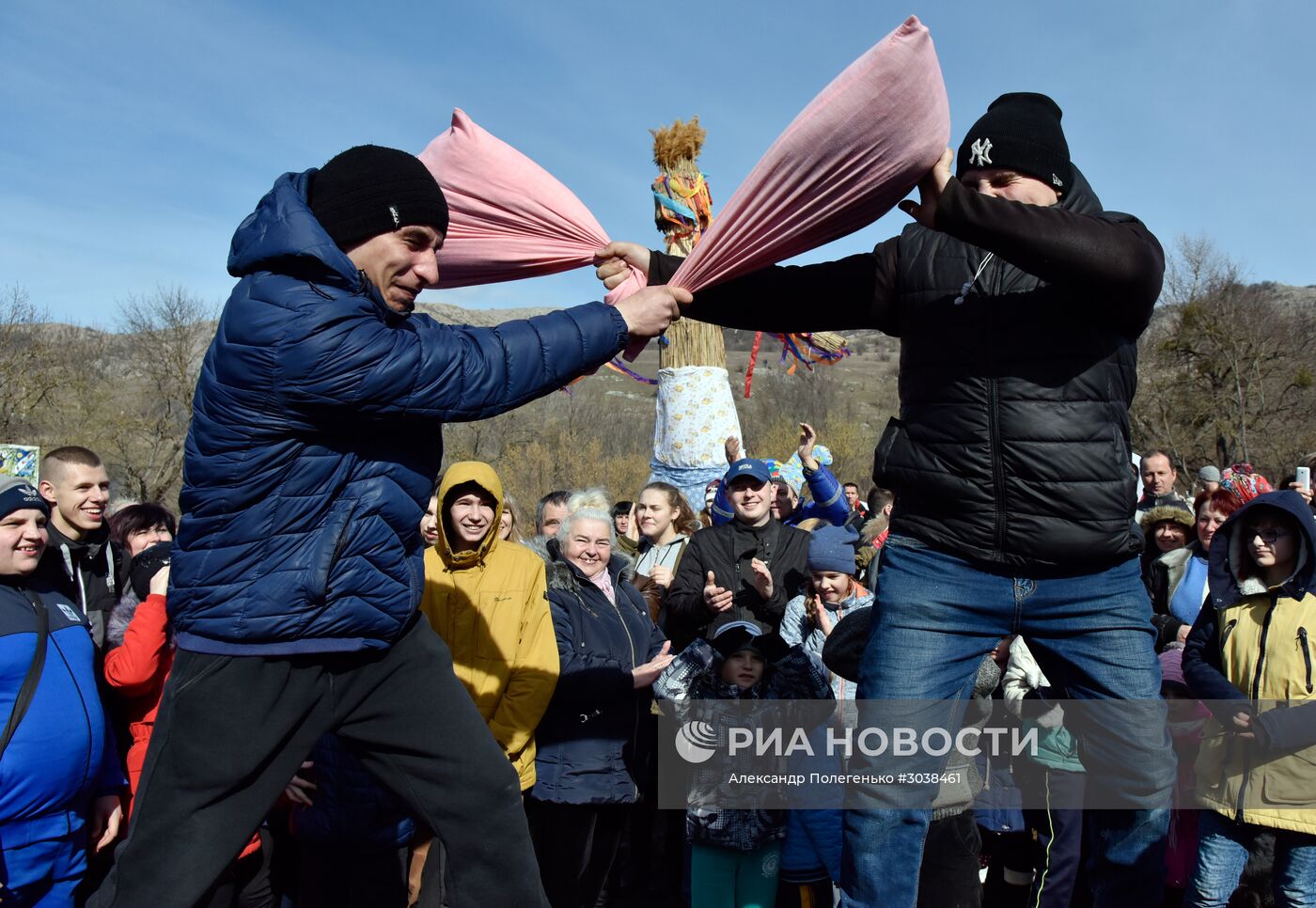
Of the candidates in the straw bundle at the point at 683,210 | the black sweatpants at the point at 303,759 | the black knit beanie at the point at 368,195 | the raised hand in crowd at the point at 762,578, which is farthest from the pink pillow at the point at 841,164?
the straw bundle at the point at 683,210

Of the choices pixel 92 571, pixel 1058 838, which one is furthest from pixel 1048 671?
pixel 92 571

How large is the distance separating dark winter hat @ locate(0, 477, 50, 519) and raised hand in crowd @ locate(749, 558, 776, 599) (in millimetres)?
3210

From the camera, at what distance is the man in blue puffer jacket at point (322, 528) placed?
2260 millimetres

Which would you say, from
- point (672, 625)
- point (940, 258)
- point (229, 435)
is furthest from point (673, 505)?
point (229, 435)

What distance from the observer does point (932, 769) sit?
262 centimetres

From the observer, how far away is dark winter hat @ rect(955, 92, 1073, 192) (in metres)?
2.55

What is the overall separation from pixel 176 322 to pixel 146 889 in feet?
98.7

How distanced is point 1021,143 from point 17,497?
3.62 meters

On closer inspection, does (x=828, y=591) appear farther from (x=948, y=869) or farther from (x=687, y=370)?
(x=687, y=370)

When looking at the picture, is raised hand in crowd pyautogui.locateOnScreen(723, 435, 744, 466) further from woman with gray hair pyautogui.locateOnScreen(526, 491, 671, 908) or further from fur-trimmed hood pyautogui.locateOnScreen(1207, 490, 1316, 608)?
fur-trimmed hood pyautogui.locateOnScreen(1207, 490, 1316, 608)

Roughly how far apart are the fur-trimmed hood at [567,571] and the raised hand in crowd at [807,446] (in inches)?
64.7

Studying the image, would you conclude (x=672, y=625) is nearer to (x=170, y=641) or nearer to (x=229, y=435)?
(x=170, y=641)

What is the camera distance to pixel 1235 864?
373 centimetres

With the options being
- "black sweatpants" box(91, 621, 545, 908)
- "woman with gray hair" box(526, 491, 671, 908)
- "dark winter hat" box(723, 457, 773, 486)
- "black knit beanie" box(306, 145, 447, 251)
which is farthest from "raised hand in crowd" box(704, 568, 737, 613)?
"black knit beanie" box(306, 145, 447, 251)
